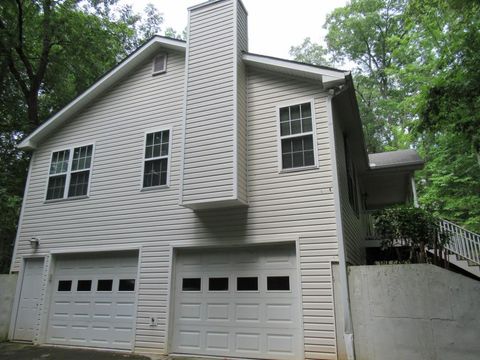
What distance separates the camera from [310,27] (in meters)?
28.1

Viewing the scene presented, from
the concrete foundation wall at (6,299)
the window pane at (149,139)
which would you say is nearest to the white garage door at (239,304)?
the window pane at (149,139)

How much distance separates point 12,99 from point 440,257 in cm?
1710

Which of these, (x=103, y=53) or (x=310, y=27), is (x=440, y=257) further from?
(x=310, y=27)

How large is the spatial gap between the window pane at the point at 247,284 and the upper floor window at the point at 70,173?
16.5ft

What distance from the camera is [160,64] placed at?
9.45m

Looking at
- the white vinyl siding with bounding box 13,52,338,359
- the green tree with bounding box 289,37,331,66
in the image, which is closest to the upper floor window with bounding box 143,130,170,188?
the white vinyl siding with bounding box 13,52,338,359

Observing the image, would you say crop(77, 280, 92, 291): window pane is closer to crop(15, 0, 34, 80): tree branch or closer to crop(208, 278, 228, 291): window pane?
crop(208, 278, 228, 291): window pane

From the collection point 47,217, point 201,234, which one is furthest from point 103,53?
point 201,234

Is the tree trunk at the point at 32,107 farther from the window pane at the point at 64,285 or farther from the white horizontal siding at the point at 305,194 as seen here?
the white horizontal siding at the point at 305,194

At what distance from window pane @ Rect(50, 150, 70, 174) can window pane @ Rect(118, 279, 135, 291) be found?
12.5 ft

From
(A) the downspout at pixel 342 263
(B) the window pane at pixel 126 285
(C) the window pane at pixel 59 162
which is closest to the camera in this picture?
(A) the downspout at pixel 342 263

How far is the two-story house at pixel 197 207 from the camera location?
265 inches

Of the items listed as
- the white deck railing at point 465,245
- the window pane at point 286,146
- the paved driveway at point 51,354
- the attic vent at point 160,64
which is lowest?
the paved driveway at point 51,354

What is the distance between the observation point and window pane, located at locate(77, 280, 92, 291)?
28.7ft
